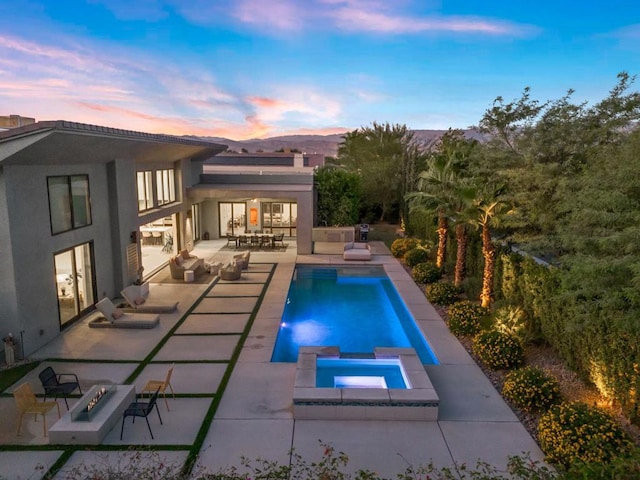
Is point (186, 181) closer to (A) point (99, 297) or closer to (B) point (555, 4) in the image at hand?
(A) point (99, 297)

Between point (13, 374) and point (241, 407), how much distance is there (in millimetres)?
5586

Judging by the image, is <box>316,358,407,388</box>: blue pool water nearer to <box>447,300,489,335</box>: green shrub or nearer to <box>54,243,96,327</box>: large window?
<box>447,300,489,335</box>: green shrub

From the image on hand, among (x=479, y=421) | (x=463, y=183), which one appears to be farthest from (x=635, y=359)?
(x=463, y=183)

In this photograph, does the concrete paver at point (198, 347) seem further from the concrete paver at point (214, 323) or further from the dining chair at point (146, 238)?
the dining chair at point (146, 238)

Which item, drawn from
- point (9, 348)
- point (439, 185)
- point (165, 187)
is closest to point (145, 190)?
point (165, 187)

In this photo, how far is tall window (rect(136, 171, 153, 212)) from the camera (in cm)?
1909

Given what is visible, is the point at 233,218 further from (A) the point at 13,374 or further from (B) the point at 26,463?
(B) the point at 26,463

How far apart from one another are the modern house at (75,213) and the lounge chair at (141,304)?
108cm

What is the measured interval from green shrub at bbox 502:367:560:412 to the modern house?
36.2 ft

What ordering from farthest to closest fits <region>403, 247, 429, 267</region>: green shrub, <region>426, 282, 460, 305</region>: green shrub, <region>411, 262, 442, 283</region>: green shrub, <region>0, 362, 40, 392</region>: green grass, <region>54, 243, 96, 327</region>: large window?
1. <region>403, 247, 429, 267</region>: green shrub
2. <region>411, 262, 442, 283</region>: green shrub
3. <region>426, 282, 460, 305</region>: green shrub
4. <region>54, 243, 96, 327</region>: large window
5. <region>0, 362, 40, 392</region>: green grass

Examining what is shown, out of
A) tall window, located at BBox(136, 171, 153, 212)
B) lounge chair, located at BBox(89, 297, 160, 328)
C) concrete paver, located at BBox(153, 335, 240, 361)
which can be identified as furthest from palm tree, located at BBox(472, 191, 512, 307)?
tall window, located at BBox(136, 171, 153, 212)

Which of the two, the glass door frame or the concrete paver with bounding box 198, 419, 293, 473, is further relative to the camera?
the glass door frame

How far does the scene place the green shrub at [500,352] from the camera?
10.3 metres

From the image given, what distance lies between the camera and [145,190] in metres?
19.6
